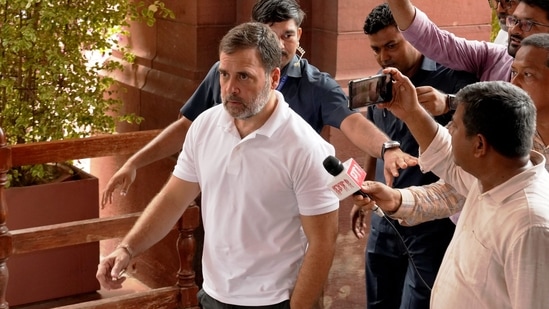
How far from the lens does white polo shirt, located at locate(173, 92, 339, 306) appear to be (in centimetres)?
325

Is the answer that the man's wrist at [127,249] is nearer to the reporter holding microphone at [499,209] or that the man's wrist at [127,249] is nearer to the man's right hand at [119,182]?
the man's right hand at [119,182]

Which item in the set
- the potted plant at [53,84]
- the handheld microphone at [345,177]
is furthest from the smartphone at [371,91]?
the potted plant at [53,84]

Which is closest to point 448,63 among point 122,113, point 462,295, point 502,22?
point 502,22

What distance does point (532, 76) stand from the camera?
3.00 m

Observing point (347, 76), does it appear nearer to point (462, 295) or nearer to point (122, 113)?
point (122, 113)

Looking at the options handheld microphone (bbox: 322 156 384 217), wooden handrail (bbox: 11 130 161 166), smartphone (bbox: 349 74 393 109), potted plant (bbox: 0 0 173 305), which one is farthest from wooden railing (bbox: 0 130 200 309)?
handheld microphone (bbox: 322 156 384 217)

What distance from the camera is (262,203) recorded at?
326 cm

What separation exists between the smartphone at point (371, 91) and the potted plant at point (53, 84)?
249 centimetres

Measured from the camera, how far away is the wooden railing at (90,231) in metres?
4.35

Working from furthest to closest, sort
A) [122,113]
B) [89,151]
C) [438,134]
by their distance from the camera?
[122,113] < [89,151] < [438,134]

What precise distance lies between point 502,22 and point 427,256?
36.1 inches

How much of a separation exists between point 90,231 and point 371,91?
2.08 meters

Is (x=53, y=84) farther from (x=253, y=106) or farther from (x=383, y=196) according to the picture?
(x=383, y=196)

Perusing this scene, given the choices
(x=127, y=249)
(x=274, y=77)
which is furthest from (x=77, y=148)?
(x=274, y=77)
